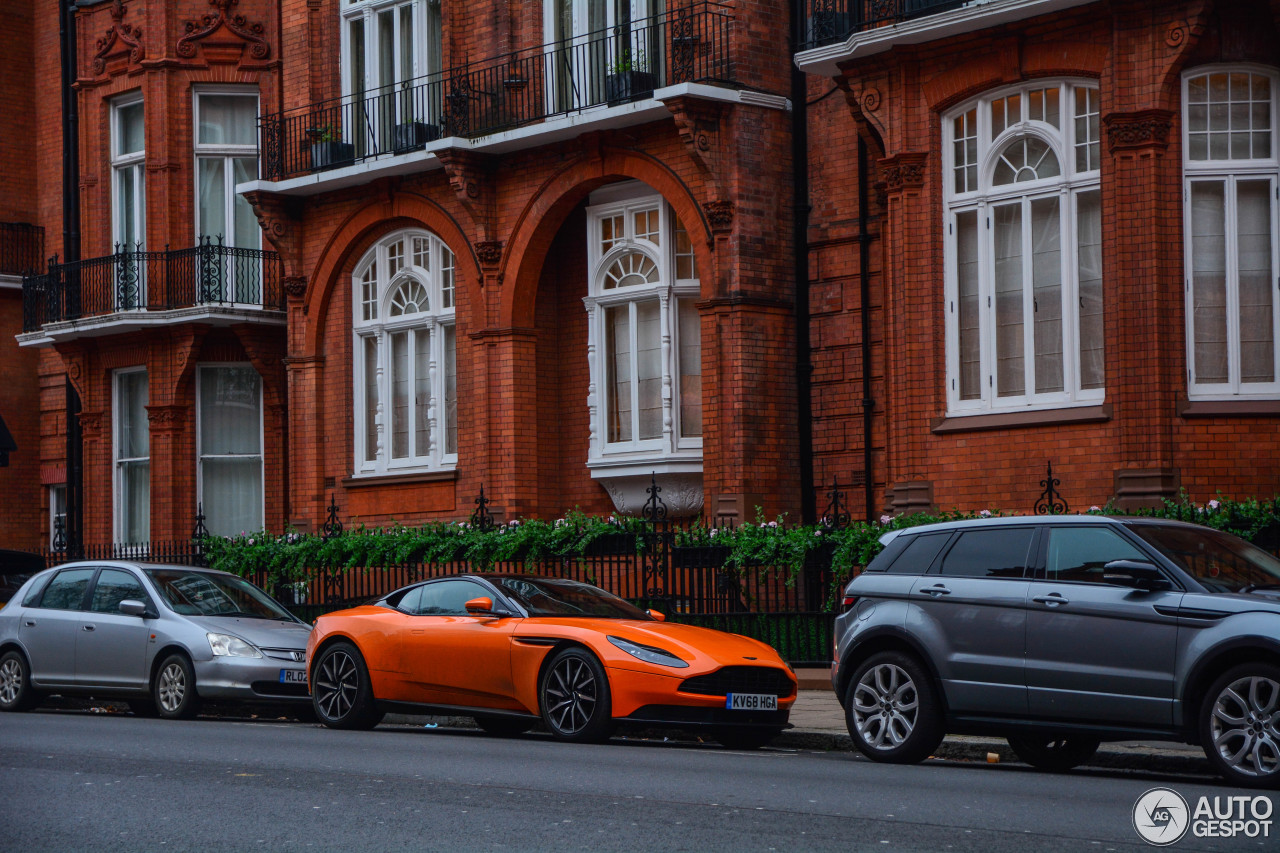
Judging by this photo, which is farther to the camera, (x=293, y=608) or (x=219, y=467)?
(x=219, y=467)

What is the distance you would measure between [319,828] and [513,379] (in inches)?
562

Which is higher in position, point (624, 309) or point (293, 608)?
point (624, 309)

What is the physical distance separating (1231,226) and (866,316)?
4.47 meters

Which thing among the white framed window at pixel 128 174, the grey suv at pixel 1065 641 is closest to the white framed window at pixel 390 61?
the white framed window at pixel 128 174

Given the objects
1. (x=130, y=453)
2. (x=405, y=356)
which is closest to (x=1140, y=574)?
(x=405, y=356)

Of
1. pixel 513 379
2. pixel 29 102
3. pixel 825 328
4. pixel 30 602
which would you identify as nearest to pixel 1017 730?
pixel 825 328

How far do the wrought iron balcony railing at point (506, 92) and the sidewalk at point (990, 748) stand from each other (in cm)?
892

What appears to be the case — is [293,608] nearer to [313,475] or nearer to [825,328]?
[313,475]

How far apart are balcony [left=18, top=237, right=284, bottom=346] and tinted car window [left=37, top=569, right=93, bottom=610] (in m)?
9.12

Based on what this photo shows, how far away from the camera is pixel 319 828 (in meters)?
8.48

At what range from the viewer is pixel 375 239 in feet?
81.4

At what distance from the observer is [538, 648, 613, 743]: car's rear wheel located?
Result: 12727 millimetres

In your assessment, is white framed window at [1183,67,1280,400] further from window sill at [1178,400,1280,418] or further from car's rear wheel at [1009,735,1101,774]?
car's rear wheel at [1009,735,1101,774]

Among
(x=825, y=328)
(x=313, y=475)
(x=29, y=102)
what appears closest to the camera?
(x=825, y=328)
